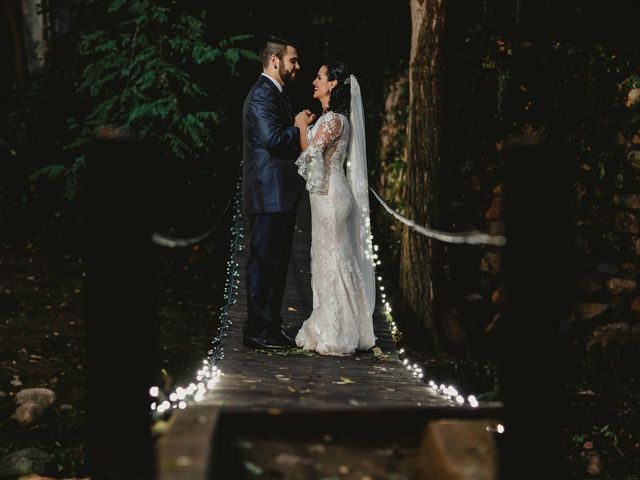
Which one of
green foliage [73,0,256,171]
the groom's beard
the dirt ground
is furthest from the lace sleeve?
green foliage [73,0,256,171]

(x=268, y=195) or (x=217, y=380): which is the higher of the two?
(x=268, y=195)

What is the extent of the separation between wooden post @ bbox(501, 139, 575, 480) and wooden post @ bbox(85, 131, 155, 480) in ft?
4.32

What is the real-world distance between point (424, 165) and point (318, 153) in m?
3.01

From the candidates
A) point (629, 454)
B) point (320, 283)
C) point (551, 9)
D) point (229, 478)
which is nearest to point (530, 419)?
point (229, 478)

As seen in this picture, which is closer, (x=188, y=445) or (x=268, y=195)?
(x=188, y=445)

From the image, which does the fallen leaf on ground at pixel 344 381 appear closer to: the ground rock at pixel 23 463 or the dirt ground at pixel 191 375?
the dirt ground at pixel 191 375

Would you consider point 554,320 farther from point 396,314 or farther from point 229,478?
point 396,314

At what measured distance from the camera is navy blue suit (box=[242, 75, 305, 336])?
573cm

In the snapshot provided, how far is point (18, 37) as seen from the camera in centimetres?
1376

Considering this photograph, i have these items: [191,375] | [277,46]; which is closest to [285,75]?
[277,46]

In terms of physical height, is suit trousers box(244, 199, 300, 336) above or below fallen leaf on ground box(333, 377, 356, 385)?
above

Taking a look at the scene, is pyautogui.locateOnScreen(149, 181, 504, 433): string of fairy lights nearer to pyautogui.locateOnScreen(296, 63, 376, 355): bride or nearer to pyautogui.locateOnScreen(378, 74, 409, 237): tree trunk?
pyautogui.locateOnScreen(296, 63, 376, 355): bride

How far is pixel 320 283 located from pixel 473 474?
2973 mm

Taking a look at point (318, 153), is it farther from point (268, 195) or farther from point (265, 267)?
point (265, 267)
